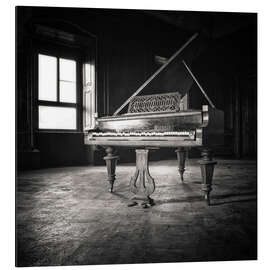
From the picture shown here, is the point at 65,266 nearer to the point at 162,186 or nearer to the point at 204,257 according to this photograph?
the point at 204,257

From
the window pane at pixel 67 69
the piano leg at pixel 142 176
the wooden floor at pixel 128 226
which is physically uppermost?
the window pane at pixel 67 69

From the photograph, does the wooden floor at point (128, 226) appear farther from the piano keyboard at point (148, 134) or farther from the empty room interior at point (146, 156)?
the piano keyboard at point (148, 134)

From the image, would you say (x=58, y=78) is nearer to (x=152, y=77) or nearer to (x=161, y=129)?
(x=152, y=77)

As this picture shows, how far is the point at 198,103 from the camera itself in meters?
3.26

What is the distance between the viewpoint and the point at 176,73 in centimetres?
349

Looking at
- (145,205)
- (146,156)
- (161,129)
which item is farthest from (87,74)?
(145,205)

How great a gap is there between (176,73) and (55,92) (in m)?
1.75

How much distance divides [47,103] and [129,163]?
2.90m

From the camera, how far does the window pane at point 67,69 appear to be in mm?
4612

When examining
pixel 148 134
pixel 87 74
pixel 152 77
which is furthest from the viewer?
pixel 87 74

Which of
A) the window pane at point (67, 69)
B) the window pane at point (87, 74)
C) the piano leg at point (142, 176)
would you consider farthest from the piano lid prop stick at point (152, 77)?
the window pane at point (87, 74)

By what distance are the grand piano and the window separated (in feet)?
2.39

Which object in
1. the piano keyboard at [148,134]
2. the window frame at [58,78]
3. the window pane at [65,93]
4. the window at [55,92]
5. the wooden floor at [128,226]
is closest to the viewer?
the wooden floor at [128,226]
